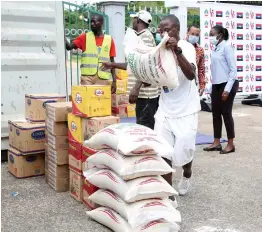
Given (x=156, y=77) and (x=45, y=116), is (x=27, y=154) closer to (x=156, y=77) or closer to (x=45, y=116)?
(x=45, y=116)

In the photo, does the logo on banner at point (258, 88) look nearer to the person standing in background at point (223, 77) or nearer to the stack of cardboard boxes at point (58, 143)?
the person standing in background at point (223, 77)

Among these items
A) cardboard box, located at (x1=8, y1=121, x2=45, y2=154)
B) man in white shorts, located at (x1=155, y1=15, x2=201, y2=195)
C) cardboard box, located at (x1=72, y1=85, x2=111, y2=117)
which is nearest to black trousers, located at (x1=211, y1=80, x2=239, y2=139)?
man in white shorts, located at (x1=155, y1=15, x2=201, y2=195)

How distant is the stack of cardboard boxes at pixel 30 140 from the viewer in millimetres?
4529

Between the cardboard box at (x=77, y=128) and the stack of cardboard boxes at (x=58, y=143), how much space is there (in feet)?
0.41

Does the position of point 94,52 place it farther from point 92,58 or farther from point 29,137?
point 29,137

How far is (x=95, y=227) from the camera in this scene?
333cm

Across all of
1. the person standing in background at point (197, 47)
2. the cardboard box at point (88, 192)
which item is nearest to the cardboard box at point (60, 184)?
the cardboard box at point (88, 192)

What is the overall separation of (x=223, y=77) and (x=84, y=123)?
102 inches

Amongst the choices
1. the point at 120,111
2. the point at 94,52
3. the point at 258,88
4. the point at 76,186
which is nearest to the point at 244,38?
the point at 258,88

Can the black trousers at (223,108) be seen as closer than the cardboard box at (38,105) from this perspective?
No

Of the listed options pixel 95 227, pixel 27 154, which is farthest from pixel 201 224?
pixel 27 154

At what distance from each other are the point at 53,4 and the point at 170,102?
2.37 metres

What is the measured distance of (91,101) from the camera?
375cm

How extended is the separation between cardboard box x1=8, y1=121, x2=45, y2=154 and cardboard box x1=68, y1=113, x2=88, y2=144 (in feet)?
2.16
